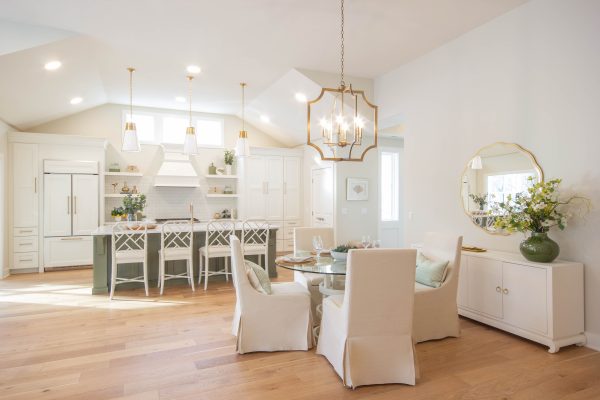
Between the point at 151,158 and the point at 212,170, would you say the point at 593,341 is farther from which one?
the point at 151,158

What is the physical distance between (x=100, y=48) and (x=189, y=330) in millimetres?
3784

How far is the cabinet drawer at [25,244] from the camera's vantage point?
628 centimetres

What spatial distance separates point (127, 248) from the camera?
5.05 metres

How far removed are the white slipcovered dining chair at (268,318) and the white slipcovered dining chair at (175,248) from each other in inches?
88.2

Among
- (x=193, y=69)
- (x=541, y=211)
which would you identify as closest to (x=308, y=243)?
(x=541, y=211)

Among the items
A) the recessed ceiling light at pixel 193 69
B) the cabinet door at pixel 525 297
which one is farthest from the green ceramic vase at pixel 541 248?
the recessed ceiling light at pixel 193 69

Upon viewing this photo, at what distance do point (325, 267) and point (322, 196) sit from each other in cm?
465

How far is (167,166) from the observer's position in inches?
301

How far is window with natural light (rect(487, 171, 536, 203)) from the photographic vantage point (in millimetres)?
3690

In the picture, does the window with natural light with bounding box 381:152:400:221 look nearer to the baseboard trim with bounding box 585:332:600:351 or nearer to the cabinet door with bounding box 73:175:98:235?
the baseboard trim with bounding box 585:332:600:351

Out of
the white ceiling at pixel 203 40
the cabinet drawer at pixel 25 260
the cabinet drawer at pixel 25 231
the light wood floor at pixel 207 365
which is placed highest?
the white ceiling at pixel 203 40

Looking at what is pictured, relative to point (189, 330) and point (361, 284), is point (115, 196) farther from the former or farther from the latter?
point (361, 284)

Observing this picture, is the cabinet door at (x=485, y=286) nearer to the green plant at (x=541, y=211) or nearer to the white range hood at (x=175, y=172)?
the green plant at (x=541, y=211)

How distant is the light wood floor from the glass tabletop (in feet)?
2.39
